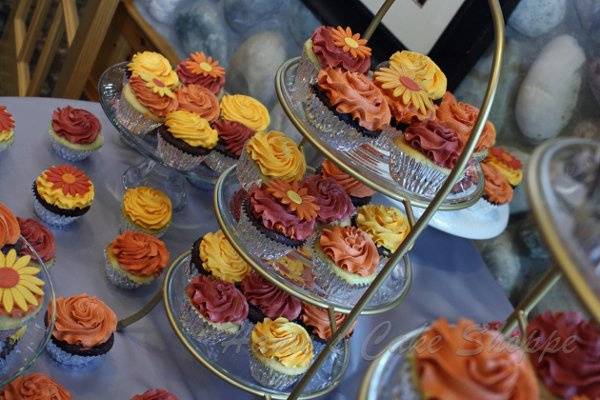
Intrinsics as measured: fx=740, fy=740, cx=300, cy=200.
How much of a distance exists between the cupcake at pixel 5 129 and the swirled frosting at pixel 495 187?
96 centimetres

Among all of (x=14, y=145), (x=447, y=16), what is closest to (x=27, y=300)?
(x=14, y=145)

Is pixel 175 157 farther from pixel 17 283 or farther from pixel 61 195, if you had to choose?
pixel 17 283

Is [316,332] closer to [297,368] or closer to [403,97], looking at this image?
[297,368]

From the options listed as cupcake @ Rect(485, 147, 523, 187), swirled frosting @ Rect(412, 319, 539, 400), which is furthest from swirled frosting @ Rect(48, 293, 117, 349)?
cupcake @ Rect(485, 147, 523, 187)

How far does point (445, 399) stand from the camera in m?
0.54

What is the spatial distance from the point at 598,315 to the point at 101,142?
Result: 1268 millimetres

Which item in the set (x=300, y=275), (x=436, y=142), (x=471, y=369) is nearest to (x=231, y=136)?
(x=300, y=275)

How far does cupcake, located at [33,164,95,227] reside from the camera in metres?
1.28

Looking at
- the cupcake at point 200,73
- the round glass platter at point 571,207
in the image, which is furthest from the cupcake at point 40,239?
the round glass platter at point 571,207

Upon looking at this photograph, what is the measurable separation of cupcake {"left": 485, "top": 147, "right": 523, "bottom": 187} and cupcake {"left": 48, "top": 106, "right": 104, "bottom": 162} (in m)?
0.86

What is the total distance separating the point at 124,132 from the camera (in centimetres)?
142

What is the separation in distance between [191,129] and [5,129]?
332 mm

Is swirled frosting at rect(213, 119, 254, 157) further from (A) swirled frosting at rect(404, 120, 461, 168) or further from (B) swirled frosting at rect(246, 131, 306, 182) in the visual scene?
(A) swirled frosting at rect(404, 120, 461, 168)

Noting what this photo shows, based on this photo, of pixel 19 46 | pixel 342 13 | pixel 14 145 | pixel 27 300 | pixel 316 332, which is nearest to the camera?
pixel 27 300
